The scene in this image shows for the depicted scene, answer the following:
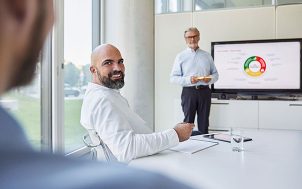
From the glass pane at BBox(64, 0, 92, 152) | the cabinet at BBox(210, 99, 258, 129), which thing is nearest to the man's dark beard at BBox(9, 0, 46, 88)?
the glass pane at BBox(64, 0, 92, 152)

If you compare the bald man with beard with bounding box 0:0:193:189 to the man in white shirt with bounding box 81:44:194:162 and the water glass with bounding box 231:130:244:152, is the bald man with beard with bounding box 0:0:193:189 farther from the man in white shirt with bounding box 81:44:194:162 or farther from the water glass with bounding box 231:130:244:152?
the water glass with bounding box 231:130:244:152

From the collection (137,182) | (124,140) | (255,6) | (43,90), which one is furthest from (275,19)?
(137,182)

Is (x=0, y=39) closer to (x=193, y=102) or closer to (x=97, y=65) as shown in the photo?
(x=97, y=65)

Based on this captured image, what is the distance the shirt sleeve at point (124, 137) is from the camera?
172cm

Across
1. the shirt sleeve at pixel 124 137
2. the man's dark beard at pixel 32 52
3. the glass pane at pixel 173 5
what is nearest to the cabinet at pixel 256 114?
the glass pane at pixel 173 5

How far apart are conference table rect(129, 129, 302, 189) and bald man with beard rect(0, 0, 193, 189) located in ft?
3.01

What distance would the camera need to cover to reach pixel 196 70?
181 inches

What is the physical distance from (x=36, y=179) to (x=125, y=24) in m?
5.16

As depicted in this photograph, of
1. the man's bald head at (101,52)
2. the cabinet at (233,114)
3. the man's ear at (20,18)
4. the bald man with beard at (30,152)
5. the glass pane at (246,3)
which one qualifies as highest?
the glass pane at (246,3)

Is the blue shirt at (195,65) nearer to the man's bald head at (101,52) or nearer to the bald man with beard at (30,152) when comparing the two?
the man's bald head at (101,52)

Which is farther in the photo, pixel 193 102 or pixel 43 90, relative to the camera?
pixel 193 102

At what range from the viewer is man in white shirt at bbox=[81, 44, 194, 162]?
1.73 m

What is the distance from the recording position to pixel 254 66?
5074mm

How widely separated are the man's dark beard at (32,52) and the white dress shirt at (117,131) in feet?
4.88
